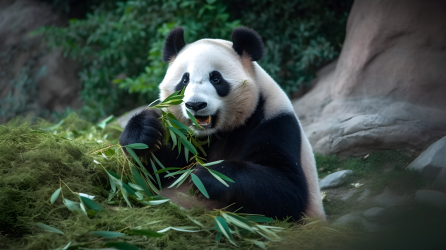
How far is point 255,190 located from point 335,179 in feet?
5.55

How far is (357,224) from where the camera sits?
295 centimetres

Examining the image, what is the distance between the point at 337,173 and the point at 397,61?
1.58 metres

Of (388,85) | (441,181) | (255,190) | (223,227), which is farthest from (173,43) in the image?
(388,85)

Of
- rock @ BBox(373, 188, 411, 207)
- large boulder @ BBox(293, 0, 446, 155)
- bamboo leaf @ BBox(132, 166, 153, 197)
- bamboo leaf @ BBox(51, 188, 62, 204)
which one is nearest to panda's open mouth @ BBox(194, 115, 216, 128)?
bamboo leaf @ BBox(132, 166, 153, 197)

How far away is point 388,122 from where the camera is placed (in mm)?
4316

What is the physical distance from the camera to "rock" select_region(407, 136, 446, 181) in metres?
3.24

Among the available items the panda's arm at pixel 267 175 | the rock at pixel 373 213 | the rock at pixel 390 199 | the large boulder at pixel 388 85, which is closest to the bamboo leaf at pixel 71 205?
the panda's arm at pixel 267 175

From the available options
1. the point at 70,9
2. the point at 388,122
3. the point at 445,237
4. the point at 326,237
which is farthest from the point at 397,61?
the point at 70,9

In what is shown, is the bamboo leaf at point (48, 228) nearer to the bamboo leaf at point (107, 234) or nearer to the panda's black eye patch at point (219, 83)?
the bamboo leaf at point (107, 234)

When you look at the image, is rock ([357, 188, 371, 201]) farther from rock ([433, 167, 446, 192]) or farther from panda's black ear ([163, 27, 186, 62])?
panda's black ear ([163, 27, 186, 62])

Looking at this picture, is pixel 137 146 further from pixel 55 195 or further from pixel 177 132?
pixel 55 195

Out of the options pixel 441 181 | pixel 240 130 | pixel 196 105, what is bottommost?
pixel 441 181

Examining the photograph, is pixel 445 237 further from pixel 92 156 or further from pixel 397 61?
pixel 397 61

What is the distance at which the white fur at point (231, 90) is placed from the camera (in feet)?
9.77
